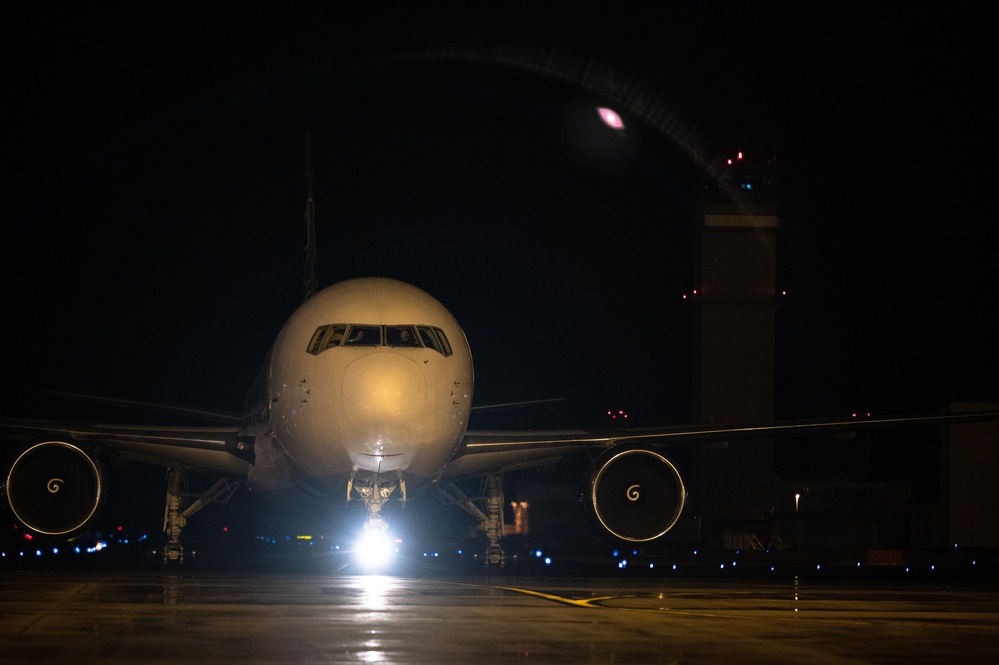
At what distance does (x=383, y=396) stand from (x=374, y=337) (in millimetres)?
1412

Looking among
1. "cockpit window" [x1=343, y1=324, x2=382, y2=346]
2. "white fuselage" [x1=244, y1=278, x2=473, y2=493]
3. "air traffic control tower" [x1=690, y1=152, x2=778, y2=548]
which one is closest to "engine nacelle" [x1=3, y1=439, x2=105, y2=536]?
"white fuselage" [x1=244, y1=278, x2=473, y2=493]

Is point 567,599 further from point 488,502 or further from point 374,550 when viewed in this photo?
point 374,550

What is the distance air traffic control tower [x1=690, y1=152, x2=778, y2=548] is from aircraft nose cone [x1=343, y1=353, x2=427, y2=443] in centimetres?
3299

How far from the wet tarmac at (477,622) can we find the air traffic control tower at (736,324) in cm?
3202

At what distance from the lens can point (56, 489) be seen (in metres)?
22.1

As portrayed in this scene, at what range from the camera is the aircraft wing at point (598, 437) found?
2294cm

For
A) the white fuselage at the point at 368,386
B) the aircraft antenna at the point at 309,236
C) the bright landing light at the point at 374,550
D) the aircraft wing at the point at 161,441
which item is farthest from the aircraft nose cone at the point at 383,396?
the aircraft antenna at the point at 309,236

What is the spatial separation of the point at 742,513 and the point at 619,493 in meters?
28.1

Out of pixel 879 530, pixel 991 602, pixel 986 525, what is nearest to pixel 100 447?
pixel 991 602

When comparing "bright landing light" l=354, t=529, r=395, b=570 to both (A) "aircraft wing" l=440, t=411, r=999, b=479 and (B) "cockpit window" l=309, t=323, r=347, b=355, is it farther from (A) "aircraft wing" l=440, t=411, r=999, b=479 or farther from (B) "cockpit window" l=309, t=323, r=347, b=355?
(B) "cockpit window" l=309, t=323, r=347, b=355

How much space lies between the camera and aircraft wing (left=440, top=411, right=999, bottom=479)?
2294 centimetres

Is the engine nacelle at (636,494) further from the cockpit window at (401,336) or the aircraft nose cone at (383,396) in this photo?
the aircraft nose cone at (383,396)

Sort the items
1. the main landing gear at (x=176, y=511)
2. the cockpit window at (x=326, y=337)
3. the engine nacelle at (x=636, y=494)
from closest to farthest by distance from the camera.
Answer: the cockpit window at (x=326, y=337)
the engine nacelle at (x=636, y=494)
the main landing gear at (x=176, y=511)

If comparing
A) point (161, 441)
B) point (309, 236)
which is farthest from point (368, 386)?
point (309, 236)
